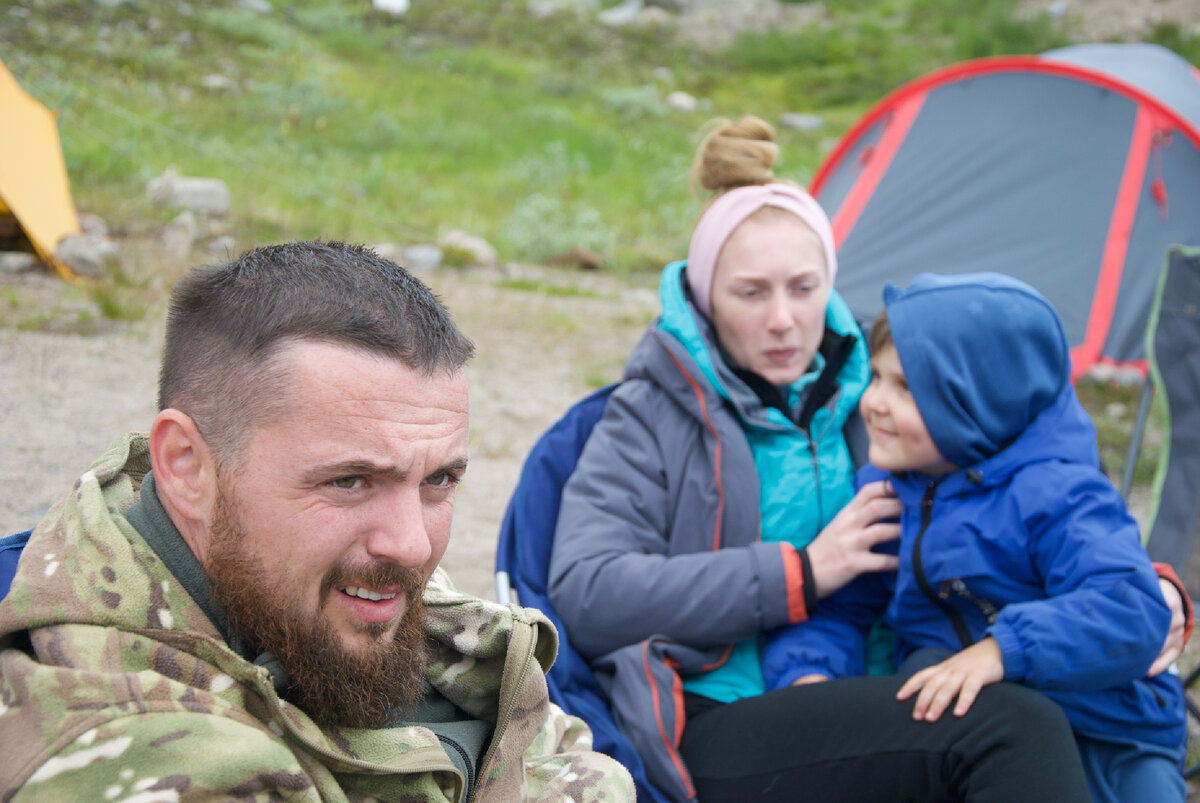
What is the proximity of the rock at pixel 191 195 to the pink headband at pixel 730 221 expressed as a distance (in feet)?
21.7

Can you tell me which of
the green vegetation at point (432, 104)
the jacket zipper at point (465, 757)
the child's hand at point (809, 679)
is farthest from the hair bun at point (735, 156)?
the green vegetation at point (432, 104)

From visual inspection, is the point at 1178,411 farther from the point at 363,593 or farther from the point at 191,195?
the point at 191,195

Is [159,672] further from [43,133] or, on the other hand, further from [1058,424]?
[43,133]

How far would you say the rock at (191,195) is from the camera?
26.6 ft

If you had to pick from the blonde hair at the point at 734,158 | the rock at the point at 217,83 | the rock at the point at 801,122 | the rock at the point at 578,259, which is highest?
the rock at the point at 801,122

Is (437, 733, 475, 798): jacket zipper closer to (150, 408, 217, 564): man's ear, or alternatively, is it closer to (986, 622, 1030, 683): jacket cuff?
(150, 408, 217, 564): man's ear

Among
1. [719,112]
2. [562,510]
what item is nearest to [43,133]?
[562,510]

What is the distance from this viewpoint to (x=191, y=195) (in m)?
8.11

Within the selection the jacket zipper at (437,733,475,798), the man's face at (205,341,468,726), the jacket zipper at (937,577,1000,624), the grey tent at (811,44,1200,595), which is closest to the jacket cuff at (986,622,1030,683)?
the jacket zipper at (937,577,1000,624)

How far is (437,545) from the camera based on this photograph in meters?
1.43

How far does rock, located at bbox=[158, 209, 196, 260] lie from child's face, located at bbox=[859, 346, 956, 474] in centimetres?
627

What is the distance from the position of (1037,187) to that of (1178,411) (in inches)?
107

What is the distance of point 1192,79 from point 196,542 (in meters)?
8.06

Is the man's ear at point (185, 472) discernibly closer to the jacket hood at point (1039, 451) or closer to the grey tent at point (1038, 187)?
the jacket hood at point (1039, 451)
